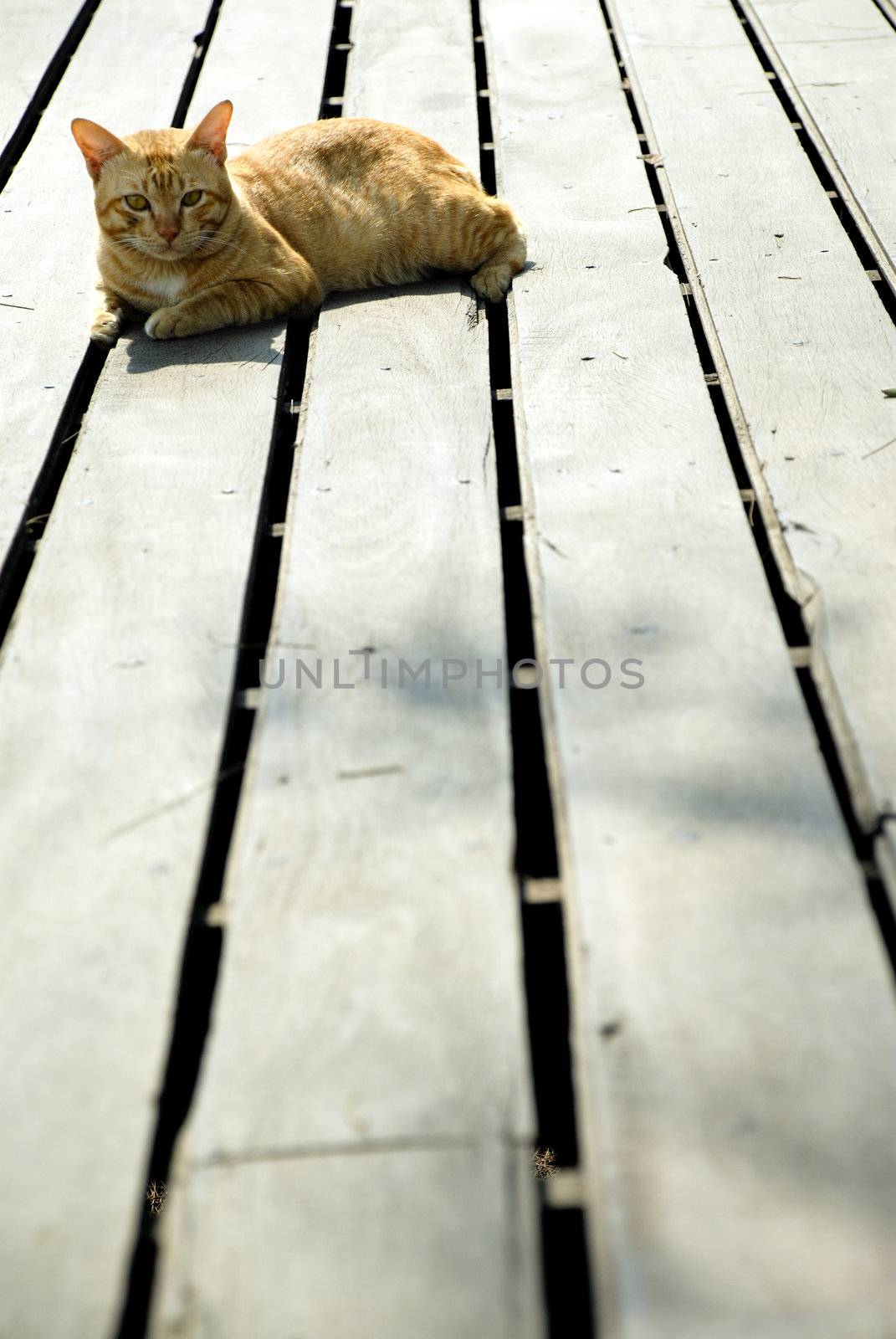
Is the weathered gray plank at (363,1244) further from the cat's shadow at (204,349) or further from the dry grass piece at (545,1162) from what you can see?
the cat's shadow at (204,349)

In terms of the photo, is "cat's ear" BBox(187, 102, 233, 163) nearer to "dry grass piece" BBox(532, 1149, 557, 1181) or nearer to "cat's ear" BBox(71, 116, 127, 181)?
"cat's ear" BBox(71, 116, 127, 181)

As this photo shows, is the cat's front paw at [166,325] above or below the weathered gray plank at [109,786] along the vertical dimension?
above

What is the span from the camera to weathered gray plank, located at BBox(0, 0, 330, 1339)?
2.95 ft

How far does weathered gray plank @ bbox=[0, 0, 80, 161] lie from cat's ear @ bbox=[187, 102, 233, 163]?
84cm

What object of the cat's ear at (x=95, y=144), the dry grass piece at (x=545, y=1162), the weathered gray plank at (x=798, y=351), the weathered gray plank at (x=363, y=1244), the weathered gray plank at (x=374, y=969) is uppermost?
the cat's ear at (x=95, y=144)

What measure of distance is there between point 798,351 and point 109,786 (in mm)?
1415

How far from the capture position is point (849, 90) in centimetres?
292

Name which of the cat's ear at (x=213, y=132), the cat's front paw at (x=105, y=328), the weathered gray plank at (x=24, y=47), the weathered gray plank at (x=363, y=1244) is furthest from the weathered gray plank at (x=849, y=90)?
the weathered gray plank at (x=24, y=47)

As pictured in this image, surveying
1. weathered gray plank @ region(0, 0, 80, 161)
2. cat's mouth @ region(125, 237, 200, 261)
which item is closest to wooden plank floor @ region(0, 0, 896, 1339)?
cat's mouth @ region(125, 237, 200, 261)

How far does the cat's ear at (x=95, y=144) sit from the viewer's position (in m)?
2.18

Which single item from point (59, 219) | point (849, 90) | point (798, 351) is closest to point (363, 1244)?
point (798, 351)

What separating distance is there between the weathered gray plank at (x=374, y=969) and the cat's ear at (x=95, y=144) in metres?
0.96

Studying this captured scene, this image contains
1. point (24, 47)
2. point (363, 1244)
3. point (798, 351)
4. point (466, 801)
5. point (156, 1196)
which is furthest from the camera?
point (24, 47)

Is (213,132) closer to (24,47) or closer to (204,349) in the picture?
(204,349)
